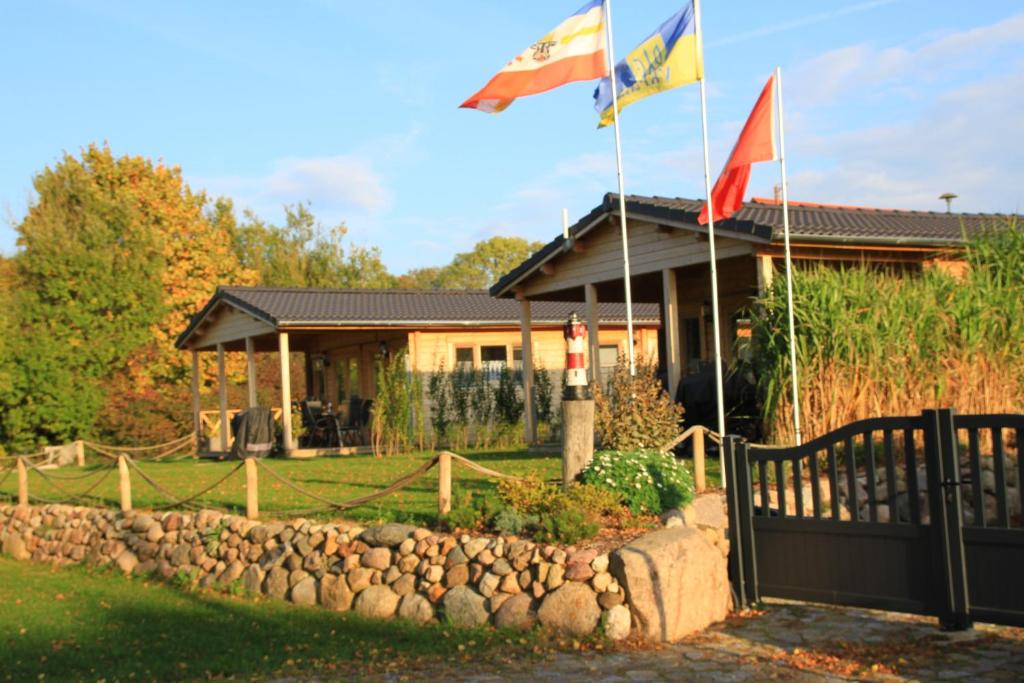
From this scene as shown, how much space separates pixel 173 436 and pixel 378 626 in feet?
74.4

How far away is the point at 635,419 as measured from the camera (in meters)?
11.2

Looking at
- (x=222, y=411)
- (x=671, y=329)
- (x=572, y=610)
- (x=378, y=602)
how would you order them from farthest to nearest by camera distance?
(x=222, y=411) < (x=671, y=329) < (x=378, y=602) < (x=572, y=610)

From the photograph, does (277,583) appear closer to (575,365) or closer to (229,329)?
(575,365)

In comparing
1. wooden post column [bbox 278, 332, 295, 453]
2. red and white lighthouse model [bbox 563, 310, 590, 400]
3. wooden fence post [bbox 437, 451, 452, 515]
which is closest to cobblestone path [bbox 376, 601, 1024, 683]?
wooden fence post [bbox 437, 451, 452, 515]

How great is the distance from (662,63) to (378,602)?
687cm

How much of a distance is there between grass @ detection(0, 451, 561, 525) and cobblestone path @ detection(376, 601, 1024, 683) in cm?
297

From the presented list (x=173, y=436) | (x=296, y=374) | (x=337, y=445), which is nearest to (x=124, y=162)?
(x=296, y=374)

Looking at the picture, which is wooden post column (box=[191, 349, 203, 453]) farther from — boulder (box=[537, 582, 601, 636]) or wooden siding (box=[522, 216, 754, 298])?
boulder (box=[537, 582, 601, 636])

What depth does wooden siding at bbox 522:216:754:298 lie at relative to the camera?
14.7 meters

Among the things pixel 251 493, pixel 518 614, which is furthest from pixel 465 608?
pixel 251 493

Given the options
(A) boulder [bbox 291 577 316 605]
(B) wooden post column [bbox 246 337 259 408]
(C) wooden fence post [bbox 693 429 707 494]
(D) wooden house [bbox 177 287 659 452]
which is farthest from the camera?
(B) wooden post column [bbox 246 337 259 408]

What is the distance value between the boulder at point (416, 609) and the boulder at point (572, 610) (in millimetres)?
1081

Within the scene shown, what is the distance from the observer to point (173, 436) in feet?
97.2

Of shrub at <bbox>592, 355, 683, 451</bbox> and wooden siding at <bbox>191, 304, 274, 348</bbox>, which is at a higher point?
wooden siding at <bbox>191, 304, 274, 348</bbox>
